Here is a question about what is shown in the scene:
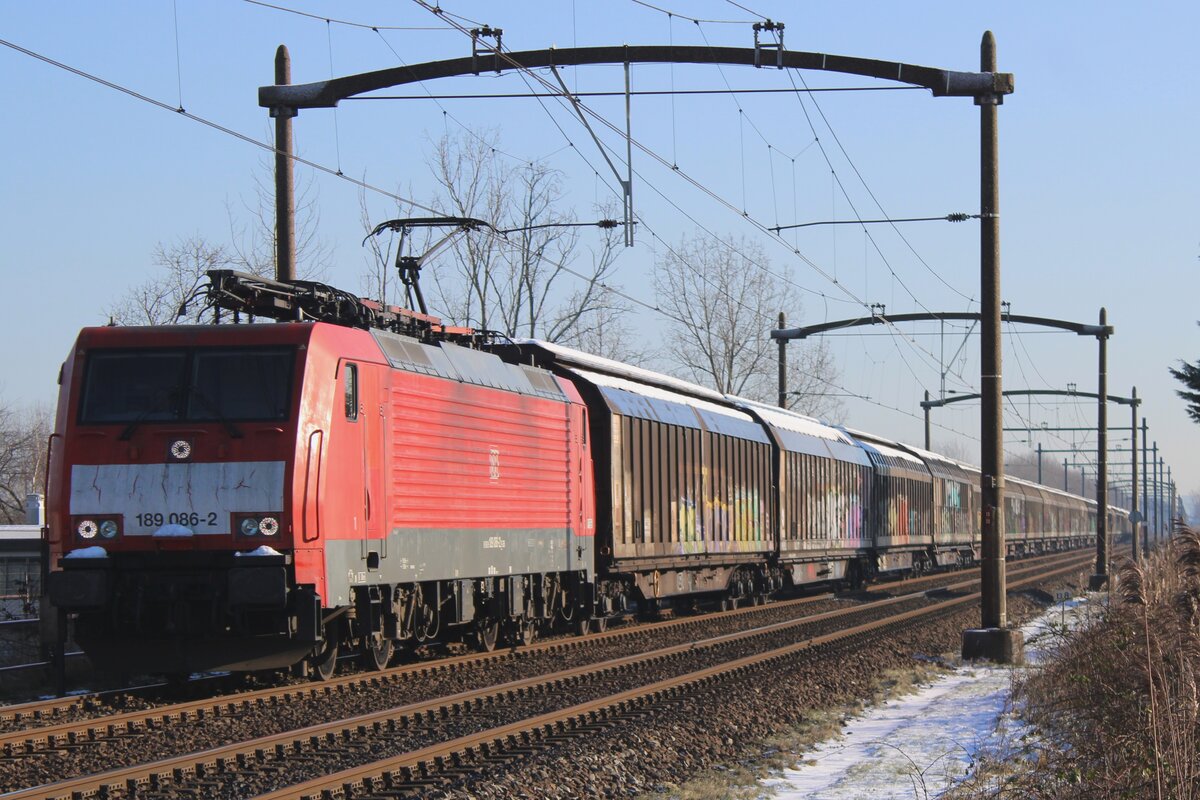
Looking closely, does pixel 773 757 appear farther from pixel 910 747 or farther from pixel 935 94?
pixel 935 94

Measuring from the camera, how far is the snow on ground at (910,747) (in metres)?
9.88

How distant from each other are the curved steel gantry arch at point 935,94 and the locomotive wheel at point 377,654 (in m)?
4.80

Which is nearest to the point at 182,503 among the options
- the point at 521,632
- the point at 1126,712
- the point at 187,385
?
the point at 187,385

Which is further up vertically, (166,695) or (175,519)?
(175,519)

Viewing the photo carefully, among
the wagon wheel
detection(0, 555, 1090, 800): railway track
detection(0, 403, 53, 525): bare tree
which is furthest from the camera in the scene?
detection(0, 403, 53, 525): bare tree

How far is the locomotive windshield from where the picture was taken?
1303 centimetres

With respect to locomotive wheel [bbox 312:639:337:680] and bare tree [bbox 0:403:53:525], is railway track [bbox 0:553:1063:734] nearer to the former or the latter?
locomotive wheel [bbox 312:639:337:680]

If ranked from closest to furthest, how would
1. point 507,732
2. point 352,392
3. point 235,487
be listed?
point 507,732
point 235,487
point 352,392

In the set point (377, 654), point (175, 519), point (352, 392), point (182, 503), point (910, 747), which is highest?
point (352, 392)

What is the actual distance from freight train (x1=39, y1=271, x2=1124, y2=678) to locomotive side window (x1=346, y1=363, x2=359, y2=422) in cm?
2

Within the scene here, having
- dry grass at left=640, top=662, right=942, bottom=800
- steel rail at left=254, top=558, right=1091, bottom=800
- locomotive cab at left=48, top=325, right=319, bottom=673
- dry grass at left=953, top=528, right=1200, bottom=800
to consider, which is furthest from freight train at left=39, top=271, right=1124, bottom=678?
dry grass at left=953, top=528, right=1200, bottom=800

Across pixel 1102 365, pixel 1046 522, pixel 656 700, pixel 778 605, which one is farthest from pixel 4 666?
pixel 1046 522

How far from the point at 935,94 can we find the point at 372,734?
37.4 feet

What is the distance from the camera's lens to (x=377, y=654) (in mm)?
15484
